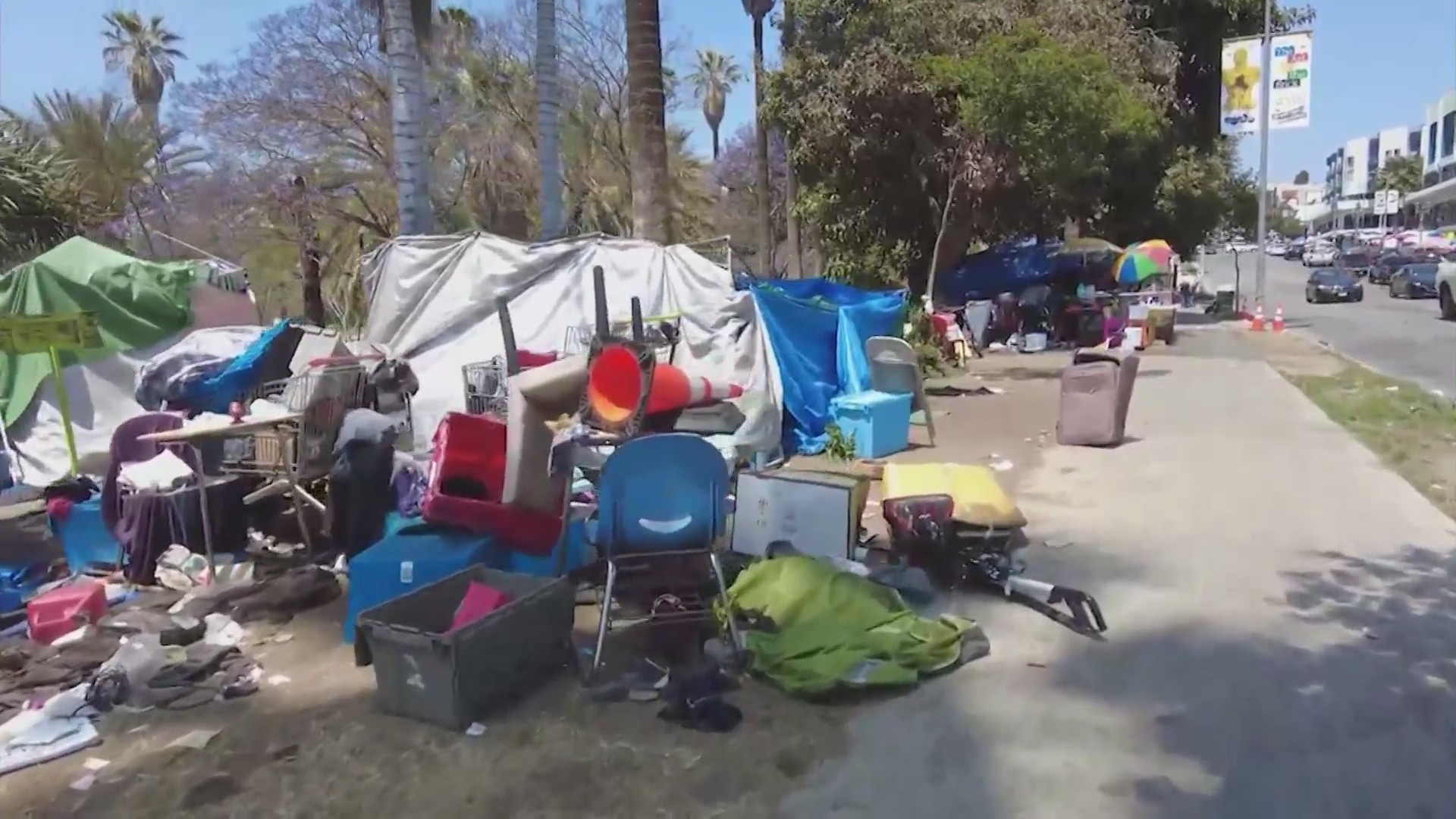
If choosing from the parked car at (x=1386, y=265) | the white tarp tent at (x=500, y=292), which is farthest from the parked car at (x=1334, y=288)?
the white tarp tent at (x=500, y=292)

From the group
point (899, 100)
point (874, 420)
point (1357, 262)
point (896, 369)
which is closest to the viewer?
point (874, 420)

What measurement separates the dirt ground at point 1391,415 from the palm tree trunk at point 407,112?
9719 millimetres

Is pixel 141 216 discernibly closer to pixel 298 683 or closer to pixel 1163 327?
pixel 1163 327

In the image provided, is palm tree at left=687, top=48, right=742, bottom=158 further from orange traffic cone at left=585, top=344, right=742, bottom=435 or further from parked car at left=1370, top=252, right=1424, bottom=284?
orange traffic cone at left=585, top=344, right=742, bottom=435

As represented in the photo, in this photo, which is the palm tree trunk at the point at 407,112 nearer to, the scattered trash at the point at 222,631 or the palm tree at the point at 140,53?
the scattered trash at the point at 222,631

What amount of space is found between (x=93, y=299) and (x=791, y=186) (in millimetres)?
17758

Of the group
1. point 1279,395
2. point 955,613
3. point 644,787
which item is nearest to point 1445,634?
point 955,613

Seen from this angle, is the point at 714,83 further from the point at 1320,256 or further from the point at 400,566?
the point at 400,566

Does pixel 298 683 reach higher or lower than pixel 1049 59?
lower

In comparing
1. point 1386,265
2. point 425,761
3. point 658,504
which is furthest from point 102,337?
point 1386,265

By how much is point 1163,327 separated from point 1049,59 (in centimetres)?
728

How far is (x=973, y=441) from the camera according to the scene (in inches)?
433

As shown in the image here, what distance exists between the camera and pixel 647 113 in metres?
12.3

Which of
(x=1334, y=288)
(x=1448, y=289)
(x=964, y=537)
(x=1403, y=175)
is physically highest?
(x=1403, y=175)
